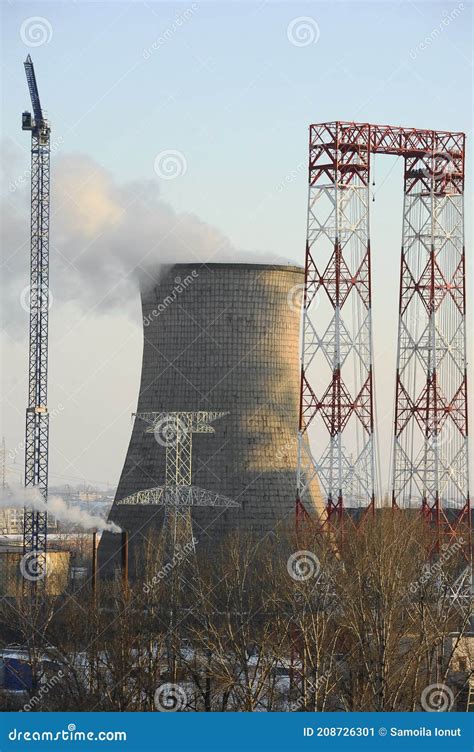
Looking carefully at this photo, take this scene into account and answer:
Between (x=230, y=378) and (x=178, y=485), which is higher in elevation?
(x=230, y=378)

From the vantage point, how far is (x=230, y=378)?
4828 cm

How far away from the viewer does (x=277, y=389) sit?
48312mm

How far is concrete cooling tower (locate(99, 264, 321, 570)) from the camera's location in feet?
158

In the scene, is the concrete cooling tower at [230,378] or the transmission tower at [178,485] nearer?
the transmission tower at [178,485]

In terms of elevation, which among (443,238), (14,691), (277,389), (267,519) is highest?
(443,238)

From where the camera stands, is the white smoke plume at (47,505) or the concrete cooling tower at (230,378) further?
the concrete cooling tower at (230,378)

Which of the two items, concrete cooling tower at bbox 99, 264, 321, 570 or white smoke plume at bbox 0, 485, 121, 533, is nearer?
white smoke plume at bbox 0, 485, 121, 533

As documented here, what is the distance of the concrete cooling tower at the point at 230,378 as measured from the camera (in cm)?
4825

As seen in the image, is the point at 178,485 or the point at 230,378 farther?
the point at 230,378

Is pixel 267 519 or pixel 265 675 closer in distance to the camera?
pixel 265 675

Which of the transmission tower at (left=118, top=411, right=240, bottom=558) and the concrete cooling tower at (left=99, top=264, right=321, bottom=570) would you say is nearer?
the transmission tower at (left=118, top=411, right=240, bottom=558)
